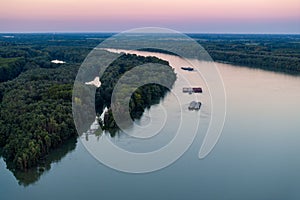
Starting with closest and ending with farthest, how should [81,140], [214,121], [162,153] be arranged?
[162,153] → [81,140] → [214,121]

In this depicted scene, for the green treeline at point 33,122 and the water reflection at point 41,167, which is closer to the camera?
the water reflection at point 41,167

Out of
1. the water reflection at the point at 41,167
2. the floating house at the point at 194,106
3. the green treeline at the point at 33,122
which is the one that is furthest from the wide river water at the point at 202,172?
the floating house at the point at 194,106

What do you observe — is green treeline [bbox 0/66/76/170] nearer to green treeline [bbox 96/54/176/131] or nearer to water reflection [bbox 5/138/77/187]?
water reflection [bbox 5/138/77/187]

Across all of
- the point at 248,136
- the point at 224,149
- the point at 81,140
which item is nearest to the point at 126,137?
the point at 81,140

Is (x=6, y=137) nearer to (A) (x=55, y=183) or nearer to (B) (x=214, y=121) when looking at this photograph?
(A) (x=55, y=183)

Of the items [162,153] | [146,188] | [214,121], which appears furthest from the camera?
[214,121]

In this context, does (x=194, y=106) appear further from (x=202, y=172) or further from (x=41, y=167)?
(x=41, y=167)

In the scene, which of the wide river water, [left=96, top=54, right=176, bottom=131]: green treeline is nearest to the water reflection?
the wide river water

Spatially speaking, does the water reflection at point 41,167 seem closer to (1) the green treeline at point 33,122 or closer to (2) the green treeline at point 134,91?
(1) the green treeline at point 33,122

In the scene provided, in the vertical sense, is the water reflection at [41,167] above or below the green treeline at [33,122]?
below
